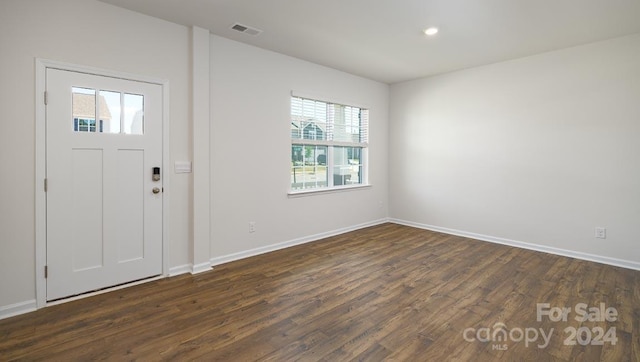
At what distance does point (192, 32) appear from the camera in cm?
338

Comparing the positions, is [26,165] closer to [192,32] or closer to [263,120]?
[192,32]

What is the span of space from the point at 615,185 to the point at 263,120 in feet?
14.8

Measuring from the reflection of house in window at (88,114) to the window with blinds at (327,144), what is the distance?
2.32 m

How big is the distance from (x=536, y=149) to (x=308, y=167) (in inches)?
131

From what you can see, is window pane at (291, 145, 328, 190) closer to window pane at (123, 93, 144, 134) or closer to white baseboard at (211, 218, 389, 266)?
white baseboard at (211, 218, 389, 266)

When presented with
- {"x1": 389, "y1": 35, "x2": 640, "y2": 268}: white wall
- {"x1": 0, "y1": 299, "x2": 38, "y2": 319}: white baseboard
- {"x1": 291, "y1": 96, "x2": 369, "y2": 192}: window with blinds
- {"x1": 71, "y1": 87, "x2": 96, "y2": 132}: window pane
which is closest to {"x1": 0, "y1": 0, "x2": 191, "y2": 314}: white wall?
{"x1": 0, "y1": 299, "x2": 38, "y2": 319}: white baseboard

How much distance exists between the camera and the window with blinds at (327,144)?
184 inches

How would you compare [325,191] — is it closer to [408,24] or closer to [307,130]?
[307,130]

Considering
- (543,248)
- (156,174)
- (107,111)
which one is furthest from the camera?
(543,248)

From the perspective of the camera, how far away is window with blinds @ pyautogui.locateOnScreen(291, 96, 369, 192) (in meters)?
4.67

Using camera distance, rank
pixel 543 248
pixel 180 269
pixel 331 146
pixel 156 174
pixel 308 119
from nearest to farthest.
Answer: pixel 156 174 → pixel 180 269 → pixel 543 248 → pixel 308 119 → pixel 331 146

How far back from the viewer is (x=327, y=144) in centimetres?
506

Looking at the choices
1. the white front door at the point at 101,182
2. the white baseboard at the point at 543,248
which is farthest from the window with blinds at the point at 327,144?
the white front door at the point at 101,182

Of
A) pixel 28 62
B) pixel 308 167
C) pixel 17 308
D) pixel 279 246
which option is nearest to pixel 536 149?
pixel 308 167
